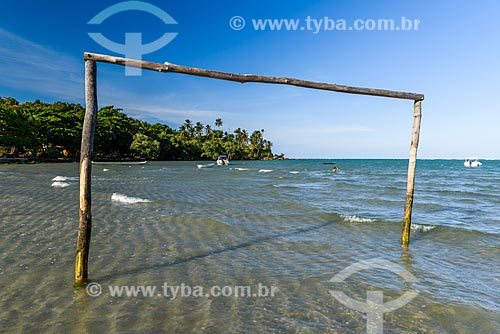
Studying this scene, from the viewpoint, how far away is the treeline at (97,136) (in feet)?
158

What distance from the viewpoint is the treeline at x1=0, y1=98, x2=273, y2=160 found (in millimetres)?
48162

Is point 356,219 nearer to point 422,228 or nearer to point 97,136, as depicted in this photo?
point 422,228

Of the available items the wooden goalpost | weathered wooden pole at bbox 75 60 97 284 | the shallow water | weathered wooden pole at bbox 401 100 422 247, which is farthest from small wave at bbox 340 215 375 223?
weathered wooden pole at bbox 75 60 97 284

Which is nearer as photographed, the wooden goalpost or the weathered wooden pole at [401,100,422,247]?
the wooden goalpost

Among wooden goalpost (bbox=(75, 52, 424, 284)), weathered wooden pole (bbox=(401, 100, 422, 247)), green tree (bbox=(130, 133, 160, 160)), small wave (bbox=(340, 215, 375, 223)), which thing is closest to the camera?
wooden goalpost (bbox=(75, 52, 424, 284))

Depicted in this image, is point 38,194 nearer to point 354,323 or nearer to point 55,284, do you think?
point 55,284

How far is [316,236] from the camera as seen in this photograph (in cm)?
859

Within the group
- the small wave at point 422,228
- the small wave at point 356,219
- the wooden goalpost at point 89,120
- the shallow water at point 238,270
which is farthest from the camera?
the small wave at point 356,219

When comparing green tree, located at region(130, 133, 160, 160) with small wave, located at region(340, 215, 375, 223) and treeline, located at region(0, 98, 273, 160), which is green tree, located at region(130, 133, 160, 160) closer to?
treeline, located at region(0, 98, 273, 160)

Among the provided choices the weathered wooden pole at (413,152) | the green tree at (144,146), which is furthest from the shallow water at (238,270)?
the green tree at (144,146)

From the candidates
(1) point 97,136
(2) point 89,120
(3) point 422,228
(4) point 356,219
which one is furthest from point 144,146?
(2) point 89,120

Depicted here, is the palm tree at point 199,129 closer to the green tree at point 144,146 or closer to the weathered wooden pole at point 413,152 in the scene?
the green tree at point 144,146

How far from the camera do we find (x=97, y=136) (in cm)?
6569

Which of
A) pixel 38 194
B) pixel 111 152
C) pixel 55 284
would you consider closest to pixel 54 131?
pixel 111 152
